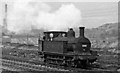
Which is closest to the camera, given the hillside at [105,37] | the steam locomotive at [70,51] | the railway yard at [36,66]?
the railway yard at [36,66]

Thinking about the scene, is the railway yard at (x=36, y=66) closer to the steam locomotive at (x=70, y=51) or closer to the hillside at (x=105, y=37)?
the steam locomotive at (x=70, y=51)

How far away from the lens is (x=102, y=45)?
70500 millimetres

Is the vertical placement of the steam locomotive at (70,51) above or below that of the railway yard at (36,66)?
above

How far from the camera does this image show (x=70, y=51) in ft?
72.4

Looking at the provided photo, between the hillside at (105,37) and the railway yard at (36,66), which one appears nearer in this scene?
the railway yard at (36,66)

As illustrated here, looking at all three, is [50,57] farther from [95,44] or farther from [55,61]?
[95,44]

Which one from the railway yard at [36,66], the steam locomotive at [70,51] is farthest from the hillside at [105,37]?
the steam locomotive at [70,51]

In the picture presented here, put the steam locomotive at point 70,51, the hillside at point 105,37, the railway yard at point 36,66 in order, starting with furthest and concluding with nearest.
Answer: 1. the hillside at point 105,37
2. the steam locomotive at point 70,51
3. the railway yard at point 36,66

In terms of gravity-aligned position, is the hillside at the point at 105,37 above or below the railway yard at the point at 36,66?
above

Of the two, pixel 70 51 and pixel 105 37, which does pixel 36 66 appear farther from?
pixel 105 37

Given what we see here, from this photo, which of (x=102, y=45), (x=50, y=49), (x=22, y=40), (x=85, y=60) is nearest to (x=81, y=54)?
(x=85, y=60)

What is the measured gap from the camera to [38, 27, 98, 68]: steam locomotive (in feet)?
A: 67.1

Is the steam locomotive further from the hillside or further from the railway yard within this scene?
the hillside

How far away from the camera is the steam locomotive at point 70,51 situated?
67.1 feet
